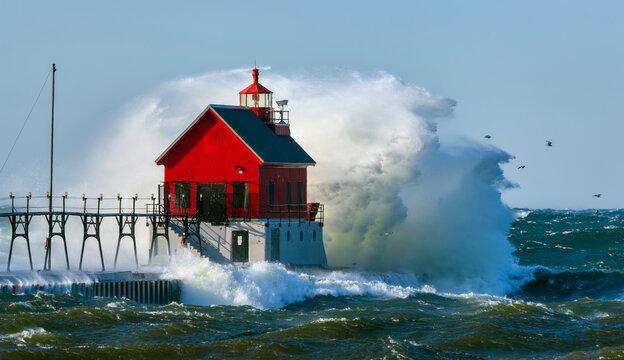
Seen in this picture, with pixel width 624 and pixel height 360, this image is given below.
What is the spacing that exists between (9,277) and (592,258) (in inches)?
1760

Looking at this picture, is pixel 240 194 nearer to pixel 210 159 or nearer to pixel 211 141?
pixel 210 159

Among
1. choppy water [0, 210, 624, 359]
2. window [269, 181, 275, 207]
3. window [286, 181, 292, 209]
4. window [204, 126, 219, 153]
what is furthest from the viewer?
window [286, 181, 292, 209]

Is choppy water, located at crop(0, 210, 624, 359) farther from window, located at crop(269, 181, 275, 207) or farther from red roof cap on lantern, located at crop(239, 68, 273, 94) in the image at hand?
red roof cap on lantern, located at crop(239, 68, 273, 94)

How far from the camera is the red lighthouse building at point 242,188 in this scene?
46.4 metres

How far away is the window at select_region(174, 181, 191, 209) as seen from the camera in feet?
158

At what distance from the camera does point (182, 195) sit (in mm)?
48281

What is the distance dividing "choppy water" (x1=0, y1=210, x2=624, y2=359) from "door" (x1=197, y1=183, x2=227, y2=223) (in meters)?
4.16

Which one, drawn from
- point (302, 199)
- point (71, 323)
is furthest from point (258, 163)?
point (71, 323)

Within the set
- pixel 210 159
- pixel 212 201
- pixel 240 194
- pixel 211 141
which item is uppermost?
pixel 211 141

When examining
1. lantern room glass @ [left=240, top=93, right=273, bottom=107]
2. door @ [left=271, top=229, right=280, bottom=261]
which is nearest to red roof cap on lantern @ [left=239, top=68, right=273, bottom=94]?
lantern room glass @ [left=240, top=93, right=273, bottom=107]

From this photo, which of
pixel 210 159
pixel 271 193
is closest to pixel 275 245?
pixel 271 193

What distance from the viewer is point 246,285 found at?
40969mm

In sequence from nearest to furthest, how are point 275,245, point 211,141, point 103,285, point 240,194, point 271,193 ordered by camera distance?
point 103,285
point 275,245
point 240,194
point 271,193
point 211,141

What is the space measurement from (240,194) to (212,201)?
1217mm
